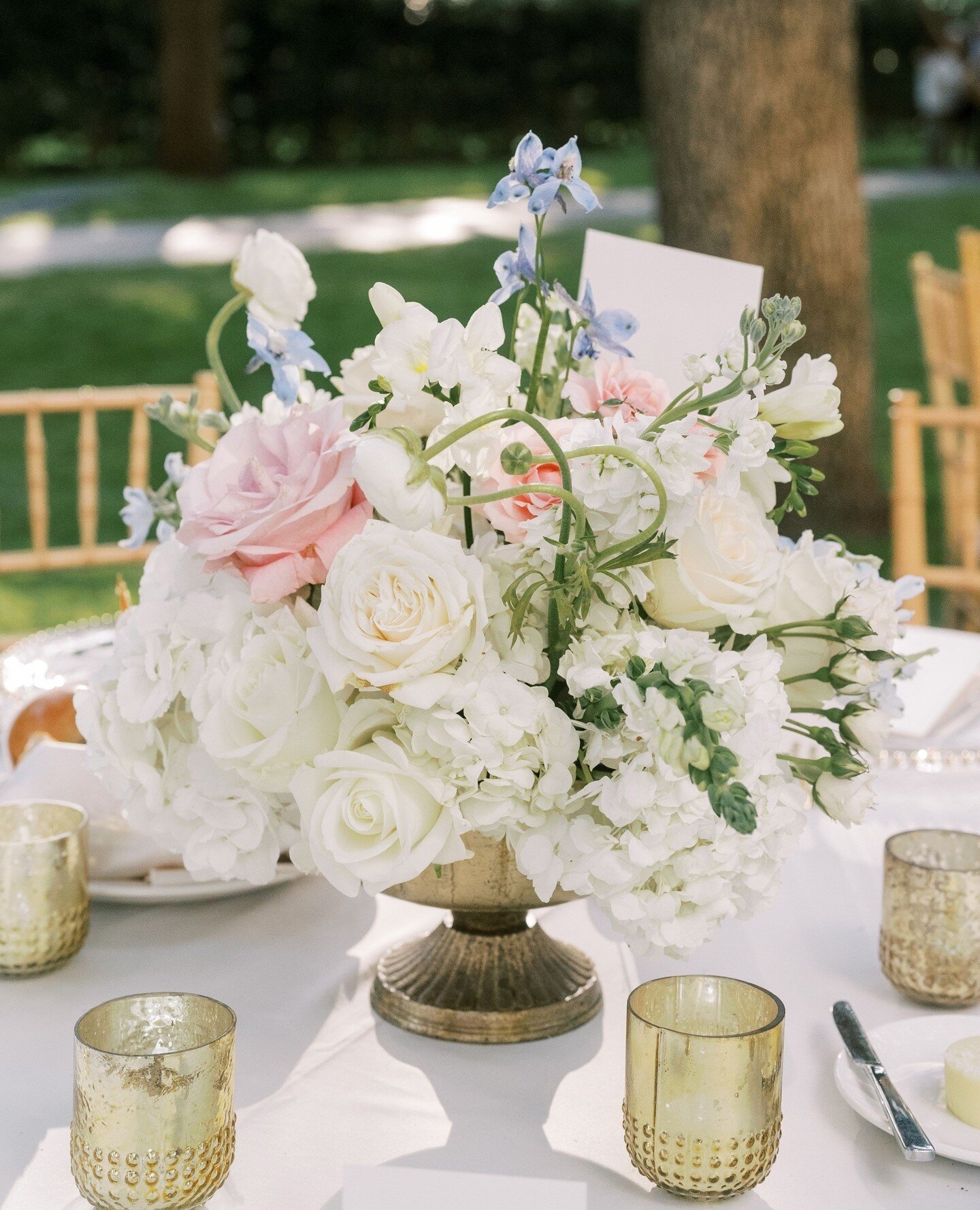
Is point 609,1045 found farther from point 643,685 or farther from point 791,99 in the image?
point 791,99

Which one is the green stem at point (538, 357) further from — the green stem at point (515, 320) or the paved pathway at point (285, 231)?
the paved pathway at point (285, 231)

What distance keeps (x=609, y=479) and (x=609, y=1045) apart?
42 centimetres

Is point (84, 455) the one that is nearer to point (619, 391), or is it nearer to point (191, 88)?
point (619, 391)

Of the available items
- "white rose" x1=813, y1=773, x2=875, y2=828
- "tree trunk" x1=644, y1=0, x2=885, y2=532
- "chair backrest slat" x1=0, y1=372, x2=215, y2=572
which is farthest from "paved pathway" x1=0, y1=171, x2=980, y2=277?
"white rose" x1=813, y1=773, x2=875, y2=828

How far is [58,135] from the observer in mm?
12445

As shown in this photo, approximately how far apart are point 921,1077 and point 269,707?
491 millimetres

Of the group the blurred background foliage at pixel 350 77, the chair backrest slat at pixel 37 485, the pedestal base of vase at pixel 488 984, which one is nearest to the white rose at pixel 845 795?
the pedestal base of vase at pixel 488 984

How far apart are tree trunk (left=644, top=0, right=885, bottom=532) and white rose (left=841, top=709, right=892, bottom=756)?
10.2 ft

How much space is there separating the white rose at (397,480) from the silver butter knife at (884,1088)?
459 millimetres

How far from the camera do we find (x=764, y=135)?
12.7 ft

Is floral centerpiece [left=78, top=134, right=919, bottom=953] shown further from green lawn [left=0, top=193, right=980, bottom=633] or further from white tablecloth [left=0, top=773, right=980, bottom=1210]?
green lawn [left=0, top=193, right=980, bottom=633]

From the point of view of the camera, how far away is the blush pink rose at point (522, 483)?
0.90 meters

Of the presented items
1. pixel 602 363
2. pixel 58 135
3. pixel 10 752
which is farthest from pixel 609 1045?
pixel 58 135

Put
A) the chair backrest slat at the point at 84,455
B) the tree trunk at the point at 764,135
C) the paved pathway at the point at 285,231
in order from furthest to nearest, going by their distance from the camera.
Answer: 1. the paved pathway at the point at 285,231
2. the tree trunk at the point at 764,135
3. the chair backrest slat at the point at 84,455
